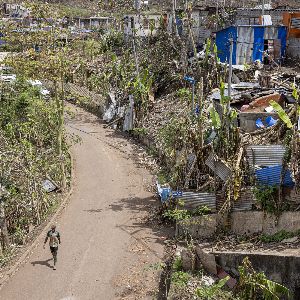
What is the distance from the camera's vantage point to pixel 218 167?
13250mm

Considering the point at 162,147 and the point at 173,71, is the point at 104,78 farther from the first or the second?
the point at 162,147

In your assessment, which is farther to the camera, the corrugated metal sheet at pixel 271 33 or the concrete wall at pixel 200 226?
the corrugated metal sheet at pixel 271 33

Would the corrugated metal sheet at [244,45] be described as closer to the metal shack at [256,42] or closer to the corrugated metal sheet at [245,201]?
the metal shack at [256,42]

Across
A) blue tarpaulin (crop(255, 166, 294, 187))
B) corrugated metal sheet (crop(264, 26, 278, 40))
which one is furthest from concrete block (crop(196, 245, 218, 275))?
corrugated metal sheet (crop(264, 26, 278, 40))

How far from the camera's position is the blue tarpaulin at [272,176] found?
1234 cm

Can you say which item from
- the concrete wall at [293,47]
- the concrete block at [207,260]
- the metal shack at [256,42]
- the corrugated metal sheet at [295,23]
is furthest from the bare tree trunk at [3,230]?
the corrugated metal sheet at [295,23]

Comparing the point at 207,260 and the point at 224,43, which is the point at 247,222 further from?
the point at 224,43

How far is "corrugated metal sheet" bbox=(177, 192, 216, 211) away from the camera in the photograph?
13.3m

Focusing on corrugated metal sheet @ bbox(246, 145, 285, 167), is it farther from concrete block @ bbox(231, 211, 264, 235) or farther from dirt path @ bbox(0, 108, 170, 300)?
dirt path @ bbox(0, 108, 170, 300)

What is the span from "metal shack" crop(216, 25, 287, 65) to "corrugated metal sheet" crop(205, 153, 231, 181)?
43.6ft

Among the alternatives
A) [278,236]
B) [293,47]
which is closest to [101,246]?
[278,236]

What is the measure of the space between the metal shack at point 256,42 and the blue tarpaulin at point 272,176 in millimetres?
13959

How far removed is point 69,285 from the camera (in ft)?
38.4

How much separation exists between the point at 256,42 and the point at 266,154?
47.5 ft
